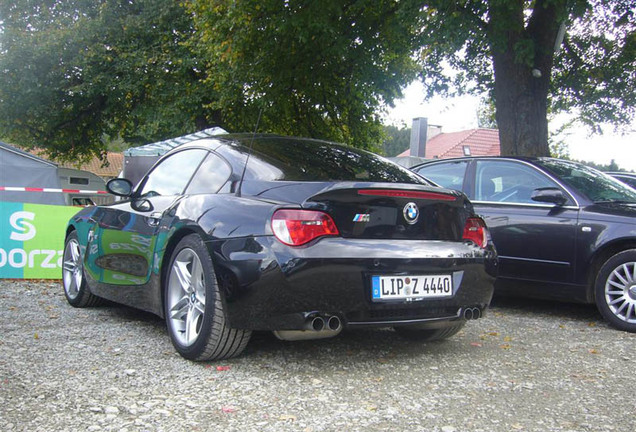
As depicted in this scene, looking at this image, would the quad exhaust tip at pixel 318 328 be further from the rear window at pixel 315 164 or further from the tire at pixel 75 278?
the tire at pixel 75 278

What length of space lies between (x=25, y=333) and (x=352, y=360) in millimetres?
2432

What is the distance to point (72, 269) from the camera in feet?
19.6

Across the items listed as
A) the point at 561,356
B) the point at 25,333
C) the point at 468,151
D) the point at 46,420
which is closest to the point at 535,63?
the point at 561,356

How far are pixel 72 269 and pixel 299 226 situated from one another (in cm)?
341

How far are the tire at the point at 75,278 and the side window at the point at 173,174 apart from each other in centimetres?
111

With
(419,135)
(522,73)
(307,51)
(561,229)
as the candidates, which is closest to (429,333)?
(561,229)

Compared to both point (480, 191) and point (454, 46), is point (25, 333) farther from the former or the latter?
point (454, 46)

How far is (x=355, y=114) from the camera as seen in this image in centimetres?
2006

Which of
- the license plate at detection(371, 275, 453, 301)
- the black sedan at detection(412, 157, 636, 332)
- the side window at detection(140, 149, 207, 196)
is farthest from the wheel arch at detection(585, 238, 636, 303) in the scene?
the side window at detection(140, 149, 207, 196)

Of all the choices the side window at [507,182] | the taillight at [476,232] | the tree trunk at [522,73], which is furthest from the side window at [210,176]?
the tree trunk at [522,73]

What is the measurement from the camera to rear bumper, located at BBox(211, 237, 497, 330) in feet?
11.0

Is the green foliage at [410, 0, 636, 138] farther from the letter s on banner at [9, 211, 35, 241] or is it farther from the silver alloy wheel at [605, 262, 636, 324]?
the letter s on banner at [9, 211, 35, 241]

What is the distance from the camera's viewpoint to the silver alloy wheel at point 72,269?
5.78 metres

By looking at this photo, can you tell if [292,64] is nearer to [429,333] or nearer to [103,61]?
[103,61]
